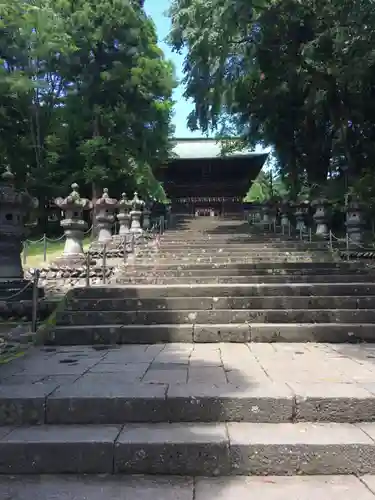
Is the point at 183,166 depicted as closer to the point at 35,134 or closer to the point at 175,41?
the point at 35,134

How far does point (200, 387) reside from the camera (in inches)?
124

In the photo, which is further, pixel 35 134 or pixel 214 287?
pixel 35 134

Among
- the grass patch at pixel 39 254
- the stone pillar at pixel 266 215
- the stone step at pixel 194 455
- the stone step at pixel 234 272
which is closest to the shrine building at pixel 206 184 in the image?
the stone pillar at pixel 266 215

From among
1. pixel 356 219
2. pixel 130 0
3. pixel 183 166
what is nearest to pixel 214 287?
pixel 356 219

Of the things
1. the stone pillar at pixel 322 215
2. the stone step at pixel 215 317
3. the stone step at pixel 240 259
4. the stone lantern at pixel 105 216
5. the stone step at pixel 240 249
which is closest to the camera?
the stone step at pixel 215 317

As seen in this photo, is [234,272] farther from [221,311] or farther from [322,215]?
[322,215]

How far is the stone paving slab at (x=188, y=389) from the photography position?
2906 mm

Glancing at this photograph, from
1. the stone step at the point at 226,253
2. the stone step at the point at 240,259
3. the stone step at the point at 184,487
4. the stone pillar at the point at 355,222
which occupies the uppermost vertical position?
the stone pillar at the point at 355,222

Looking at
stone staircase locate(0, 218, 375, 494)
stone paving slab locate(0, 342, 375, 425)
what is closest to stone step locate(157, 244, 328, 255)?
stone staircase locate(0, 218, 375, 494)

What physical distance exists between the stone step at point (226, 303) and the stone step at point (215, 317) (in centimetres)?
31

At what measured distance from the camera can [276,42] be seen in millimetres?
15641

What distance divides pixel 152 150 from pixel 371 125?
34.4 feet

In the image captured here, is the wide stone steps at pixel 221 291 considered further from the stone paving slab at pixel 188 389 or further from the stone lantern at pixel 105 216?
the stone lantern at pixel 105 216

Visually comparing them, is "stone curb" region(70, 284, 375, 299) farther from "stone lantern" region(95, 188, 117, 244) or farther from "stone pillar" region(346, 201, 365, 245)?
"stone lantern" region(95, 188, 117, 244)
